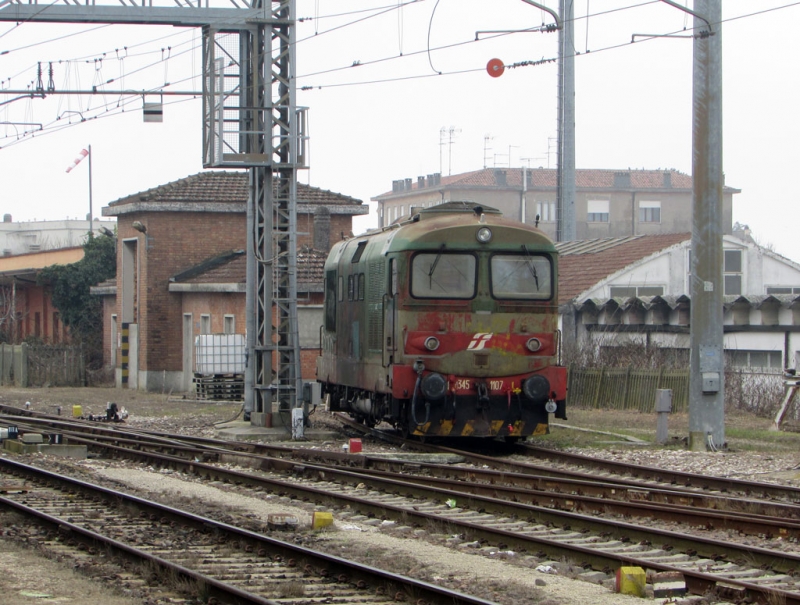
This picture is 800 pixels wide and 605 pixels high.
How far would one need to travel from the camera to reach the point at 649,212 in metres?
93.3

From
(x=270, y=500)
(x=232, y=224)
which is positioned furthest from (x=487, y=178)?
(x=270, y=500)

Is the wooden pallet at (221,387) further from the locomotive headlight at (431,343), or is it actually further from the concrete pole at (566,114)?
the locomotive headlight at (431,343)

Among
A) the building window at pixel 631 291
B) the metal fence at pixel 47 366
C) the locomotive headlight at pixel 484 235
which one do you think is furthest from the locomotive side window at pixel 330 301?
the metal fence at pixel 47 366

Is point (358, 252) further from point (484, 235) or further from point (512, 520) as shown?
point (512, 520)

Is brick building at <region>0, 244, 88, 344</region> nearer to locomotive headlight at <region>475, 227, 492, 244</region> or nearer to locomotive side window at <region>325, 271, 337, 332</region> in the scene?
locomotive side window at <region>325, 271, 337, 332</region>

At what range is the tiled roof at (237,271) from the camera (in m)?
32.8

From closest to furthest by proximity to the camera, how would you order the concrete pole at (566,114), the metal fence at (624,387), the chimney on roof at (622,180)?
the metal fence at (624,387), the concrete pole at (566,114), the chimney on roof at (622,180)

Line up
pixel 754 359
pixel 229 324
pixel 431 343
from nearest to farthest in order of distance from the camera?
pixel 431 343 < pixel 754 359 < pixel 229 324

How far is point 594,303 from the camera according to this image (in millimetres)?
31578

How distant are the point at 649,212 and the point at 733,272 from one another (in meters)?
56.6

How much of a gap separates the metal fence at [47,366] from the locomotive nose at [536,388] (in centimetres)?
2706

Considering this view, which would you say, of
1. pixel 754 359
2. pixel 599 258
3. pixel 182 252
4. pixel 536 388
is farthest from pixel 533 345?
pixel 182 252

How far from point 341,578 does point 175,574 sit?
3.81 ft

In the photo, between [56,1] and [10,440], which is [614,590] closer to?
[10,440]
